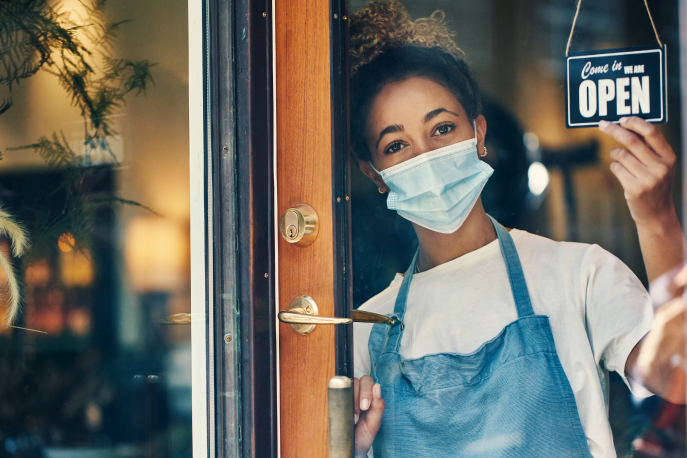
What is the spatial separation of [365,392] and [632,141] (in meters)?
0.74

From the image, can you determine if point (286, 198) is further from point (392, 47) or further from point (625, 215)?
point (625, 215)

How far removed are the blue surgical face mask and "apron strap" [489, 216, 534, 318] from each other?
8 centimetres

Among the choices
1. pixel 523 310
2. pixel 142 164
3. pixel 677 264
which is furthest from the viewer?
pixel 142 164

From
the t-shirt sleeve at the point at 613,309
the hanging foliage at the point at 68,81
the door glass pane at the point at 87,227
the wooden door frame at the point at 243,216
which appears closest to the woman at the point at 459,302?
the t-shirt sleeve at the point at 613,309

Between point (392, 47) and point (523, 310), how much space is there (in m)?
0.63

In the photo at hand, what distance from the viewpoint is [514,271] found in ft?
3.59

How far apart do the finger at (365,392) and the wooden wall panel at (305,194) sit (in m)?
0.10

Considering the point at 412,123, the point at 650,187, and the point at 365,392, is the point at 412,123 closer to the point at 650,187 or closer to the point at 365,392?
the point at 650,187

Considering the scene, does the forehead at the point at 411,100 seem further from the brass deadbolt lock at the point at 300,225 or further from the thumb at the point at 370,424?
the thumb at the point at 370,424

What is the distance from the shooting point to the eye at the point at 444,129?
3.63 ft

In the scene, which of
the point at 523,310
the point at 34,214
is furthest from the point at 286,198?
the point at 34,214

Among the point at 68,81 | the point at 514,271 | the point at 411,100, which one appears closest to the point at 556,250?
the point at 514,271

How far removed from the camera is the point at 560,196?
1.05 meters

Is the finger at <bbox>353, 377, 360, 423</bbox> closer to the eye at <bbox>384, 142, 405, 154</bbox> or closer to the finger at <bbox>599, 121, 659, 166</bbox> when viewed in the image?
the eye at <bbox>384, 142, 405, 154</bbox>
